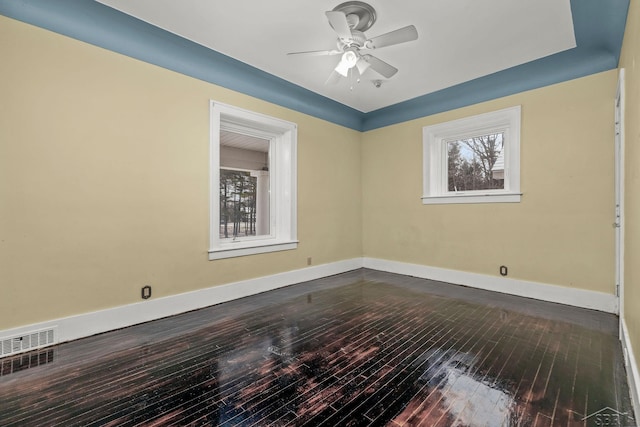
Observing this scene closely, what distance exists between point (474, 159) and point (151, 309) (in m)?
4.51

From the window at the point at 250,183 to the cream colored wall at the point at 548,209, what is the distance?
6.85 ft

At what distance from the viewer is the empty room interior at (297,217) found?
5.90ft

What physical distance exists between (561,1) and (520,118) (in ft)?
4.94

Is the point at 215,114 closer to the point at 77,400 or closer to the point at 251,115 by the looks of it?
the point at 251,115

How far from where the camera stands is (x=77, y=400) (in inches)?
66.4

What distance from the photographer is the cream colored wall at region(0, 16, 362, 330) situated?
2.29 m

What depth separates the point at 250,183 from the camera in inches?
161

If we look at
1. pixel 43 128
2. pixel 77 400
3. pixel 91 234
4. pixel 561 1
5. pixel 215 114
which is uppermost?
pixel 561 1

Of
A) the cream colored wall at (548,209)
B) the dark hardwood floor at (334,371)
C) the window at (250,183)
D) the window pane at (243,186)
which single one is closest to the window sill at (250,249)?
the window at (250,183)

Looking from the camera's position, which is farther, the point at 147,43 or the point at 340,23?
the point at 147,43

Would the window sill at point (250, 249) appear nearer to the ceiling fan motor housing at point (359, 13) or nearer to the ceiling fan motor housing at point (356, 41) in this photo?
the ceiling fan motor housing at point (356, 41)

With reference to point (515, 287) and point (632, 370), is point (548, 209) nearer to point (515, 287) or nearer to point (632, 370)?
point (515, 287)

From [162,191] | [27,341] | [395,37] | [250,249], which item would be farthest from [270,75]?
[27,341]

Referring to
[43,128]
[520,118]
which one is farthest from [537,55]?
[43,128]
